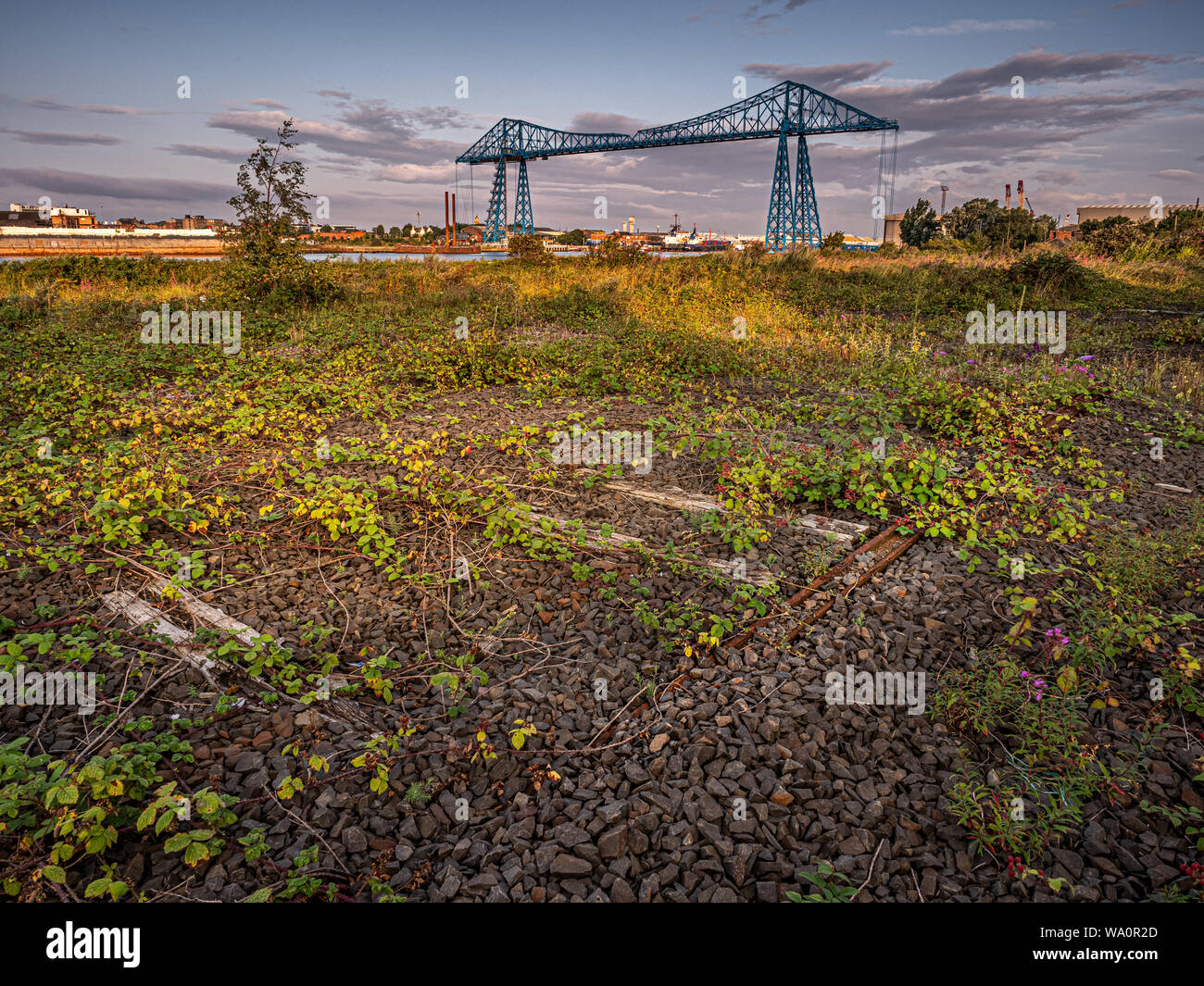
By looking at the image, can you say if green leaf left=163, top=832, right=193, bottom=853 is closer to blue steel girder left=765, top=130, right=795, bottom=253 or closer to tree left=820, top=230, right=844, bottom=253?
tree left=820, top=230, right=844, bottom=253

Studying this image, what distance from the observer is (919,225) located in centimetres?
4438

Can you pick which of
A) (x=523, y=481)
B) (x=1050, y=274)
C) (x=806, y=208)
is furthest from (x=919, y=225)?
(x=523, y=481)

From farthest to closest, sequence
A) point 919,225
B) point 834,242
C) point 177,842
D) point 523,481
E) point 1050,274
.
Result: point 919,225 → point 834,242 → point 1050,274 → point 523,481 → point 177,842

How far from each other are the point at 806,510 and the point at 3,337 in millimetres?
11756

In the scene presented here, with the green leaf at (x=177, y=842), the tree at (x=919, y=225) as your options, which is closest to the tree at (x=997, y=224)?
the tree at (x=919, y=225)

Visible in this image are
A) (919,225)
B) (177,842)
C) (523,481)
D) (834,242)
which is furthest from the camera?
(919,225)

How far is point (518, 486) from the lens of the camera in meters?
5.19

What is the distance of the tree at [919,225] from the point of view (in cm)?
4356

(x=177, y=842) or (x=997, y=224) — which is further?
(x=997, y=224)

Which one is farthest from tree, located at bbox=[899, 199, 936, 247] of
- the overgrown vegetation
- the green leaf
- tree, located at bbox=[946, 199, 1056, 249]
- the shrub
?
the green leaf

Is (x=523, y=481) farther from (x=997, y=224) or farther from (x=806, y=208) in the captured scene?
(x=806, y=208)

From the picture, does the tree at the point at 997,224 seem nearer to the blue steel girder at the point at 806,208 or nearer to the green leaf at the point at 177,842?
the blue steel girder at the point at 806,208

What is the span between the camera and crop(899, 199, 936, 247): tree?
1715 inches
